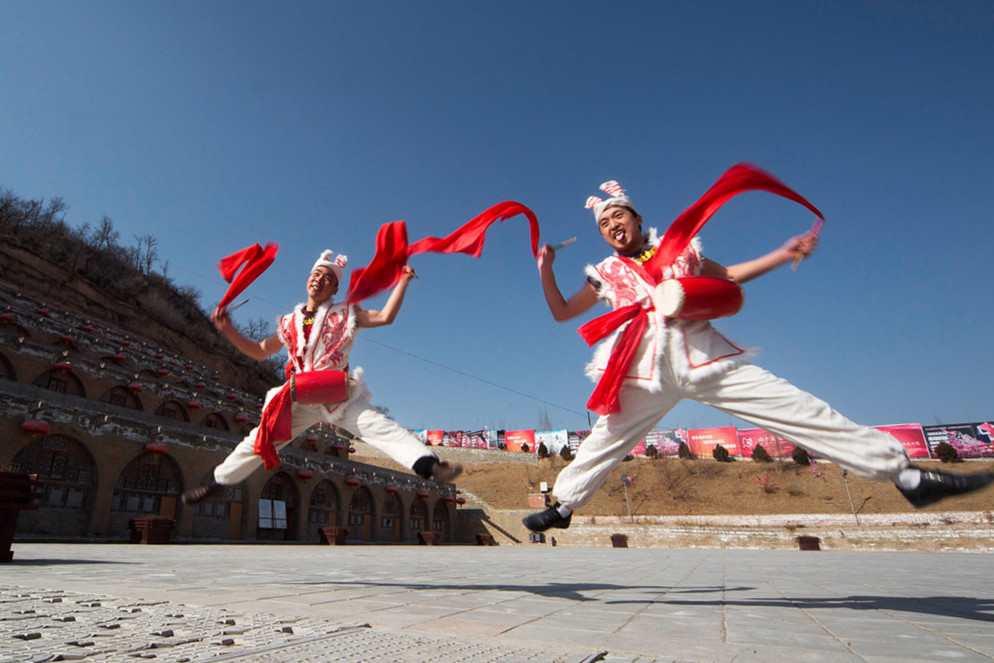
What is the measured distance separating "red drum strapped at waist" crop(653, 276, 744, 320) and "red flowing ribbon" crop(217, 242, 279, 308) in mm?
3767

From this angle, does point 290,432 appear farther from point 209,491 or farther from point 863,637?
point 863,637

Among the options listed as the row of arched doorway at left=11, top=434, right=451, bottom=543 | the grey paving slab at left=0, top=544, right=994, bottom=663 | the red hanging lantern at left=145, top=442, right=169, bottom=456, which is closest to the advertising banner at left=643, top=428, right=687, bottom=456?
the row of arched doorway at left=11, top=434, right=451, bottom=543

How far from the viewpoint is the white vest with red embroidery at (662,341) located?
324cm

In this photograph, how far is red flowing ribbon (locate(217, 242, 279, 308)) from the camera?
4.88 metres

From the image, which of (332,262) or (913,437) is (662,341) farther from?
(913,437)

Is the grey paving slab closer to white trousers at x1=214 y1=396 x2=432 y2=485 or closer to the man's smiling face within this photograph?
white trousers at x1=214 y1=396 x2=432 y2=485

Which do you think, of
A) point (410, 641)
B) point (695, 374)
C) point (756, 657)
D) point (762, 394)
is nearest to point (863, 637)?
point (756, 657)

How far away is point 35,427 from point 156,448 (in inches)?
150

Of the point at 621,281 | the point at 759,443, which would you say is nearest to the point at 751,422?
the point at 621,281

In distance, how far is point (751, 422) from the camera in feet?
10.3

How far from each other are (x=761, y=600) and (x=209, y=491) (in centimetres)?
460

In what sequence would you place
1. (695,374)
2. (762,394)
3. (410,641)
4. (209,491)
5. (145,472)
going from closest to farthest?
(410,641) → (762,394) → (695,374) → (209,491) → (145,472)

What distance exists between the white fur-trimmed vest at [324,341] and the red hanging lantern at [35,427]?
16.6 m

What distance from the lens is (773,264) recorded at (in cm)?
337
